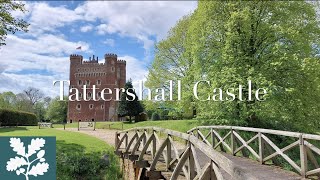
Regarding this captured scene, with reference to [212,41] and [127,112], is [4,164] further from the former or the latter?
[127,112]

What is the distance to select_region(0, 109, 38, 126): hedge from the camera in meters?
32.8

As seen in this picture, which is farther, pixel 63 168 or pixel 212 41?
pixel 212 41

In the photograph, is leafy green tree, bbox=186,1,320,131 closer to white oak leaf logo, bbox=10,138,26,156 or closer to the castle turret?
white oak leaf logo, bbox=10,138,26,156

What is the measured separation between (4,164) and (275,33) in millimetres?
12971

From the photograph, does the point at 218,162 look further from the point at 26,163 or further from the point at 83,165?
the point at 83,165

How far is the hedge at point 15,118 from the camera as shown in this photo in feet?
108

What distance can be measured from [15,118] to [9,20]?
69.6ft

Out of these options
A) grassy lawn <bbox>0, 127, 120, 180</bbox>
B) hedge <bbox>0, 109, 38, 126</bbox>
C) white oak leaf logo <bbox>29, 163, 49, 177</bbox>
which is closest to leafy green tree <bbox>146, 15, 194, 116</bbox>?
grassy lawn <bbox>0, 127, 120, 180</bbox>

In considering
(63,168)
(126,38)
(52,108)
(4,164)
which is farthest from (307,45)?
(52,108)

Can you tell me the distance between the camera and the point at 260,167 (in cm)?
838

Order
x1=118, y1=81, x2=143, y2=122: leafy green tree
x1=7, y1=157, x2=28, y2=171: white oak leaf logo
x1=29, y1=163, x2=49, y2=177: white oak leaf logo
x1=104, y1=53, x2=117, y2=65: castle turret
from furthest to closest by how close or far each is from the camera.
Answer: x1=104, y1=53, x2=117, y2=65: castle turret, x1=118, y1=81, x2=143, y2=122: leafy green tree, x1=29, y1=163, x2=49, y2=177: white oak leaf logo, x1=7, y1=157, x2=28, y2=171: white oak leaf logo

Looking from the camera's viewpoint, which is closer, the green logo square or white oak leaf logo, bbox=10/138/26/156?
the green logo square

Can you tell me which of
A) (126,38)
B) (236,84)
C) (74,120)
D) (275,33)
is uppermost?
(275,33)

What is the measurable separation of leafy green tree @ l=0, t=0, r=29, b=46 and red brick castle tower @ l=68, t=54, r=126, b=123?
135 feet
